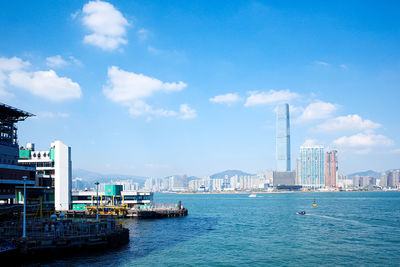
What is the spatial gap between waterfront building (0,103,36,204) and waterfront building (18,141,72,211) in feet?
53.6

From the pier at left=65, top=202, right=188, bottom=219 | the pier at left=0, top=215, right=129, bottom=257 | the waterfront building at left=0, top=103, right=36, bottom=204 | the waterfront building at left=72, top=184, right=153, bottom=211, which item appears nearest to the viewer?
the pier at left=0, top=215, right=129, bottom=257

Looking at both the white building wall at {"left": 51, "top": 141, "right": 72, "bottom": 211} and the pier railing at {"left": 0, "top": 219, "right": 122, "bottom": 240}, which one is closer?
the pier railing at {"left": 0, "top": 219, "right": 122, "bottom": 240}

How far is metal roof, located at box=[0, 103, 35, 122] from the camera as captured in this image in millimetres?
77000

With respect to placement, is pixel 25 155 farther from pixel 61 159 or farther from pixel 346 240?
pixel 346 240

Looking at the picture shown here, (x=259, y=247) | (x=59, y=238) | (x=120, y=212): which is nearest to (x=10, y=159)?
(x=120, y=212)

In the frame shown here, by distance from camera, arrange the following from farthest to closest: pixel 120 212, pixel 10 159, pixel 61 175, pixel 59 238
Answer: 1. pixel 61 175
2. pixel 120 212
3. pixel 10 159
4. pixel 59 238

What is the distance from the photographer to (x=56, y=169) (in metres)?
102

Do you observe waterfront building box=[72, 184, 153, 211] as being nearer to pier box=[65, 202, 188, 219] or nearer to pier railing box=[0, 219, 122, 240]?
pier box=[65, 202, 188, 219]

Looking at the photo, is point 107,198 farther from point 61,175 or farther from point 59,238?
point 59,238

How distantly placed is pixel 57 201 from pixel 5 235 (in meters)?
59.5

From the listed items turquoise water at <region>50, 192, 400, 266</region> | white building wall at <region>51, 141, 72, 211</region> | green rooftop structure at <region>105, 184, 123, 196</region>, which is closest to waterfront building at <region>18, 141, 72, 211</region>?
white building wall at <region>51, 141, 72, 211</region>

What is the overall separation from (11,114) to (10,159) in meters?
10.3

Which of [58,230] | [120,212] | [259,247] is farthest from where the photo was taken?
[120,212]

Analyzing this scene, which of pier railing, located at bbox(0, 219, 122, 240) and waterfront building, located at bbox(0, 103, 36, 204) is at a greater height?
waterfront building, located at bbox(0, 103, 36, 204)
